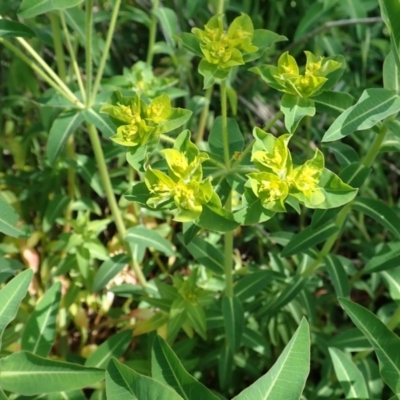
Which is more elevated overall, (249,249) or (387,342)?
(387,342)

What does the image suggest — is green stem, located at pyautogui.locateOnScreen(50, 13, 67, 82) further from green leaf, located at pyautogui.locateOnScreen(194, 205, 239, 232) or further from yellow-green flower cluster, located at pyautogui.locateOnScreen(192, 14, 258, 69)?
green leaf, located at pyautogui.locateOnScreen(194, 205, 239, 232)

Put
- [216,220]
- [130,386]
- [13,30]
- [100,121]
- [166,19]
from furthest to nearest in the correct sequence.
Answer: [166,19] < [100,121] < [13,30] < [216,220] < [130,386]

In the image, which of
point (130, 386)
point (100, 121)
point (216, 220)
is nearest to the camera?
point (130, 386)

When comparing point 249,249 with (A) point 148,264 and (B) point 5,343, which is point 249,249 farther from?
(B) point 5,343

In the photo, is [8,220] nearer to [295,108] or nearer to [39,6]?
[39,6]

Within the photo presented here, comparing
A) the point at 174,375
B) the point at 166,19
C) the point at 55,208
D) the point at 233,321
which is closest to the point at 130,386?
the point at 174,375

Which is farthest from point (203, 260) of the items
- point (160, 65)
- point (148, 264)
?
point (160, 65)

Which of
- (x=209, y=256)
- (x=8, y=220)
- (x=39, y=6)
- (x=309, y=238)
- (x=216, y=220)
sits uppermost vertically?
(x=39, y=6)
